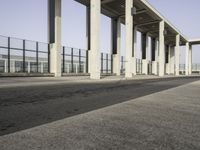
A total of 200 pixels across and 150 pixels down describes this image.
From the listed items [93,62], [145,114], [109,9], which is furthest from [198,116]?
[109,9]

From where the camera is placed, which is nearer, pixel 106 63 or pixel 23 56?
pixel 23 56

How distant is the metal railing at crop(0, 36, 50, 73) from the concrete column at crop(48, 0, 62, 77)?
69 centimetres

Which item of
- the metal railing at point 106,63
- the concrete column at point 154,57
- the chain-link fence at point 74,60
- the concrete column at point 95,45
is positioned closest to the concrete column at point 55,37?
the chain-link fence at point 74,60

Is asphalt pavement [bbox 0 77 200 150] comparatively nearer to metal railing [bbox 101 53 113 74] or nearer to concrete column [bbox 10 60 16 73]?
concrete column [bbox 10 60 16 73]

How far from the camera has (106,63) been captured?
36.9 meters

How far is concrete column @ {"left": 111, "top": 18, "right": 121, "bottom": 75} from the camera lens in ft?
121

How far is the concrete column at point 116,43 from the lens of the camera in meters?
36.9

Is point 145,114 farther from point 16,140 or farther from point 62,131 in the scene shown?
point 16,140

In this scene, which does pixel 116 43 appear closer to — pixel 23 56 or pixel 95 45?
pixel 95 45

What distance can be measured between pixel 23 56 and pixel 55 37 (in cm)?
466

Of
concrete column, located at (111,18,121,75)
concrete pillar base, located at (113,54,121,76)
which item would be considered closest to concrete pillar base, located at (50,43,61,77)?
concrete pillar base, located at (113,54,121,76)

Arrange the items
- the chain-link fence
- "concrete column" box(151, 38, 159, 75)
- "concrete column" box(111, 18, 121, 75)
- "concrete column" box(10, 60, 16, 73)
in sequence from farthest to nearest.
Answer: "concrete column" box(151, 38, 159, 75) < "concrete column" box(111, 18, 121, 75) < the chain-link fence < "concrete column" box(10, 60, 16, 73)

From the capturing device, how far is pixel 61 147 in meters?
2.38

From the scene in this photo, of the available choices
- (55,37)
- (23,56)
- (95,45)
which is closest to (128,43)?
(95,45)
